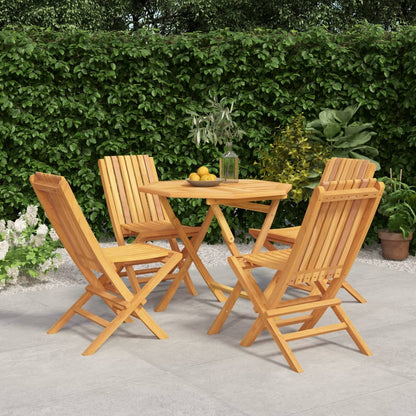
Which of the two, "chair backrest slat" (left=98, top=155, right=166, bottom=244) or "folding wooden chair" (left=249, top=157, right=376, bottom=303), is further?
"chair backrest slat" (left=98, top=155, right=166, bottom=244)

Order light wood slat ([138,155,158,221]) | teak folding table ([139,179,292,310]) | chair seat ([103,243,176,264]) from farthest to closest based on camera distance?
light wood slat ([138,155,158,221]) → teak folding table ([139,179,292,310]) → chair seat ([103,243,176,264])

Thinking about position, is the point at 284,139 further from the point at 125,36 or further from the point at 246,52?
the point at 125,36

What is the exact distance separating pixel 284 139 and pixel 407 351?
3.45 metres

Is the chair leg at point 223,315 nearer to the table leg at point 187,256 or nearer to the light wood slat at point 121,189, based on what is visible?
the table leg at point 187,256

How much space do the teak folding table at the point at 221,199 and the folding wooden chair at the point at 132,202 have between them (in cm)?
26

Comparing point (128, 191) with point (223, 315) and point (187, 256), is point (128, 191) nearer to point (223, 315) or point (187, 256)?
point (187, 256)

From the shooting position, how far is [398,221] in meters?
6.57

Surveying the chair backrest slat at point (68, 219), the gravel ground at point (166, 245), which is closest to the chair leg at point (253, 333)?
the chair backrest slat at point (68, 219)

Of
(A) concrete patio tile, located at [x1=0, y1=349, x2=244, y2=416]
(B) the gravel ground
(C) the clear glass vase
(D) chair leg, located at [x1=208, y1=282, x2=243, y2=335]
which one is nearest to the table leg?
(C) the clear glass vase

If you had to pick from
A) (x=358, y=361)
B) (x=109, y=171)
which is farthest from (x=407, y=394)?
(x=109, y=171)

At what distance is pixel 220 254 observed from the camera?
6832mm

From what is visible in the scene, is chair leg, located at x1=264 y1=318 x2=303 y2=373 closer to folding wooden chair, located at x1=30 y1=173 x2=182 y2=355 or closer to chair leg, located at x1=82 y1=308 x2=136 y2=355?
folding wooden chair, located at x1=30 y1=173 x2=182 y2=355

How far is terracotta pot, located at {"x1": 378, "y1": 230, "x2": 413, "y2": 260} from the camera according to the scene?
21.6 ft

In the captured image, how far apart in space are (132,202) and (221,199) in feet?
3.66
